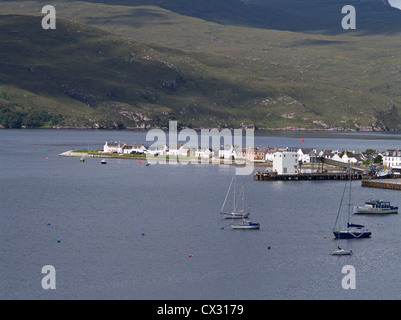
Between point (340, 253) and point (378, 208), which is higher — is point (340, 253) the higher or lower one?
the lower one

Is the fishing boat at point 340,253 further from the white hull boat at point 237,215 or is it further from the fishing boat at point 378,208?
the fishing boat at point 378,208

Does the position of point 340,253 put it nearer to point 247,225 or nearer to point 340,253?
point 340,253

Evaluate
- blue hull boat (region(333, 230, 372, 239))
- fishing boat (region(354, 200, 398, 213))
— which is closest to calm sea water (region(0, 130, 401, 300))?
blue hull boat (region(333, 230, 372, 239))

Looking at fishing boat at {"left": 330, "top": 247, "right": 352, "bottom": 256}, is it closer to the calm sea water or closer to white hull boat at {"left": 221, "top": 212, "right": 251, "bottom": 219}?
the calm sea water

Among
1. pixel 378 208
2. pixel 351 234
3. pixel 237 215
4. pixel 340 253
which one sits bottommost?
pixel 340 253

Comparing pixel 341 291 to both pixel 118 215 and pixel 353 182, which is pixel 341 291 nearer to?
pixel 118 215

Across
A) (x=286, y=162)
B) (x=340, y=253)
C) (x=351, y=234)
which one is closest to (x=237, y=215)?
(x=351, y=234)

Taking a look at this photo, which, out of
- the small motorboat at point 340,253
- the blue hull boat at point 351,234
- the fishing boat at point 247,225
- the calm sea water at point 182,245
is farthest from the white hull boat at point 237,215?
the small motorboat at point 340,253
